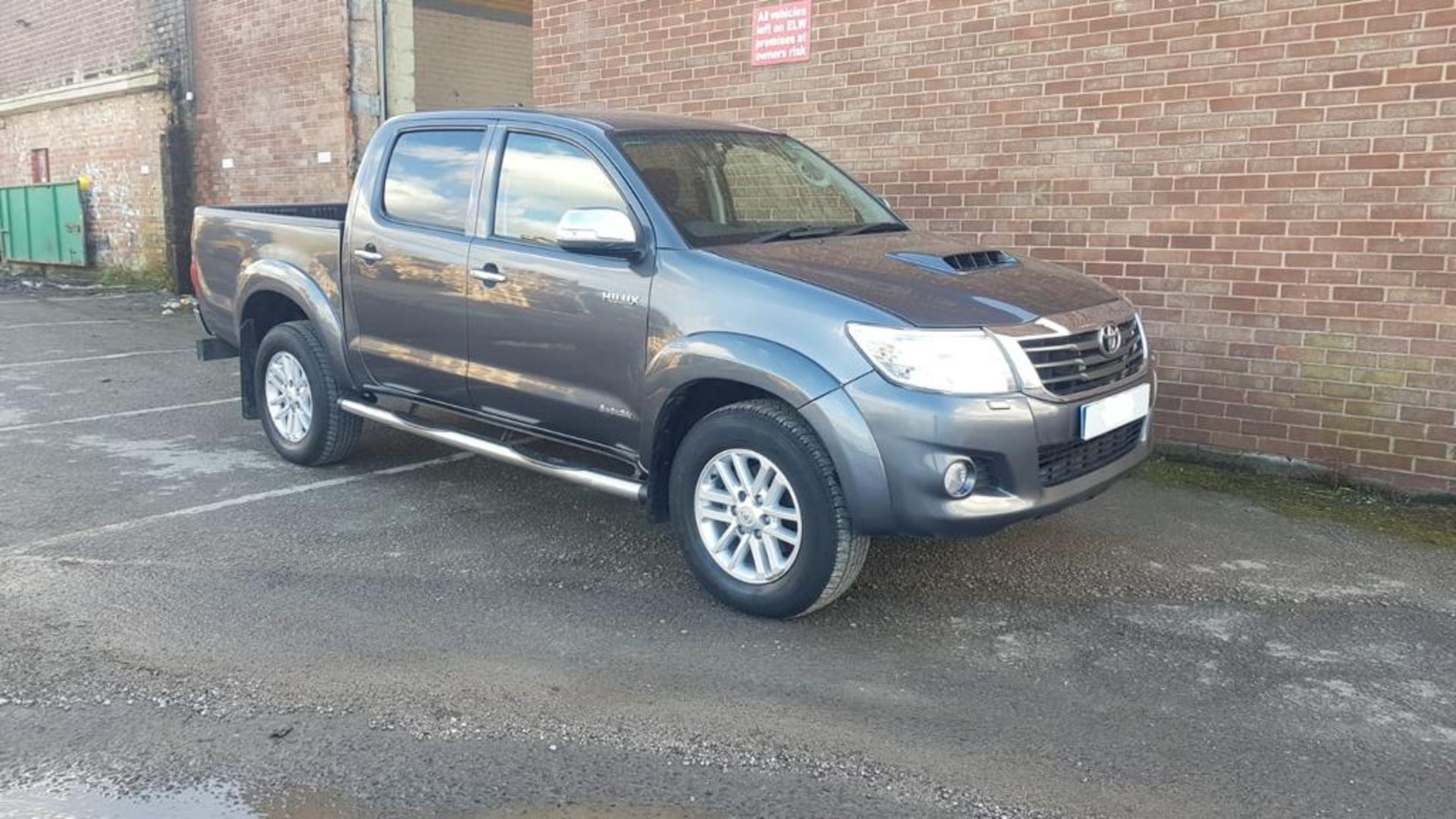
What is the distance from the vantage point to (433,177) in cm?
548

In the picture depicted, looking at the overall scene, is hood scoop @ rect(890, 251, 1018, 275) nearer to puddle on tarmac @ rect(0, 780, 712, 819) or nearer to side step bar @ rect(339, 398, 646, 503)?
side step bar @ rect(339, 398, 646, 503)

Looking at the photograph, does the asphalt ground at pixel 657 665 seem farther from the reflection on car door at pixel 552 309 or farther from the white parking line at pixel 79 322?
A: the white parking line at pixel 79 322

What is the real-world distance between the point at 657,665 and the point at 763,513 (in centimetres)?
66

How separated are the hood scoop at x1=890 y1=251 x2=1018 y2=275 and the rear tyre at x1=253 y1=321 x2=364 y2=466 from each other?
10.4ft

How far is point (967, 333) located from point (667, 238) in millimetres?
1252

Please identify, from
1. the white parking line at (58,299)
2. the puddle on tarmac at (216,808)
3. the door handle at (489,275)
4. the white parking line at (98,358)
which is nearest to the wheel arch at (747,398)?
the door handle at (489,275)

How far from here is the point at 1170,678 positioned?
12.6 ft

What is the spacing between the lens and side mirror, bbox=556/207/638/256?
4383mm

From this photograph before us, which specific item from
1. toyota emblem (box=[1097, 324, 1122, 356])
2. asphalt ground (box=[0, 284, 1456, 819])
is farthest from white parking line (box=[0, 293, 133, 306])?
toyota emblem (box=[1097, 324, 1122, 356])

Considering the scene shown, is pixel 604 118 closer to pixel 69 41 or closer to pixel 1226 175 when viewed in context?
pixel 1226 175

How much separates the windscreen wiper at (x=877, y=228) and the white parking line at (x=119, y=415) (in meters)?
5.29

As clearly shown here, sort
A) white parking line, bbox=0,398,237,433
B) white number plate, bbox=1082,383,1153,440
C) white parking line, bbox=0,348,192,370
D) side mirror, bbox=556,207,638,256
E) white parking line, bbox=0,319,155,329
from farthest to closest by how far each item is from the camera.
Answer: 1. white parking line, bbox=0,319,155,329
2. white parking line, bbox=0,348,192,370
3. white parking line, bbox=0,398,237,433
4. side mirror, bbox=556,207,638,256
5. white number plate, bbox=1082,383,1153,440

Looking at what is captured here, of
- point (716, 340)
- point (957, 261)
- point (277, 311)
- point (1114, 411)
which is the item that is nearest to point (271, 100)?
point (277, 311)

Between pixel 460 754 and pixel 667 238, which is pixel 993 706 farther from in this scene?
pixel 667 238
